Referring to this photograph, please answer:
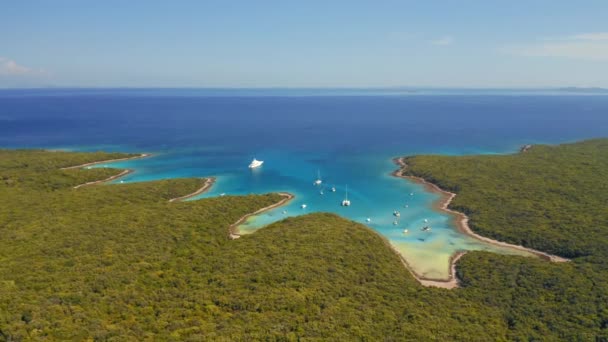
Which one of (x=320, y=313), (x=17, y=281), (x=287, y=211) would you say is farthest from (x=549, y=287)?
(x=17, y=281)

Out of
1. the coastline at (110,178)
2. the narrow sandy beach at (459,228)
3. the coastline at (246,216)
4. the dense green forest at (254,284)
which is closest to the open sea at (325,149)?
the narrow sandy beach at (459,228)

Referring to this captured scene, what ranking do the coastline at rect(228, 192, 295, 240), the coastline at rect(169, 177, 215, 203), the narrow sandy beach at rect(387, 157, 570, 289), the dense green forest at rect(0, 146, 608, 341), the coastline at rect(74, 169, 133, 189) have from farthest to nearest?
the coastline at rect(74, 169, 133, 189)
the coastline at rect(169, 177, 215, 203)
the coastline at rect(228, 192, 295, 240)
the narrow sandy beach at rect(387, 157, 570, 289)
the dense green forest at rect(0, 146, 608, 341)

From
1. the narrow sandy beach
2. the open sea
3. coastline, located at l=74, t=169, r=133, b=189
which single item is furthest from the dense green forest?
coastline, located at l=74, t=169, r=133, b=189

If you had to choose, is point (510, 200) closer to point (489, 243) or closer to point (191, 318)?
point (489, 243)

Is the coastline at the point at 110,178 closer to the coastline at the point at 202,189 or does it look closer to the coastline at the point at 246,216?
the coastline at the point at 202,189

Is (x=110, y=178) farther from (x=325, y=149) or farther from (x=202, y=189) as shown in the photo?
(x=325, y=149)

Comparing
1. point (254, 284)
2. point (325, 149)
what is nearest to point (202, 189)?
point (254, 284)

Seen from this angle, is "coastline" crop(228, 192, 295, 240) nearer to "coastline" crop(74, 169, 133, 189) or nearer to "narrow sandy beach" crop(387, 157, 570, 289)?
"narrow sandy beach" crop(387, 157, 570, 289)

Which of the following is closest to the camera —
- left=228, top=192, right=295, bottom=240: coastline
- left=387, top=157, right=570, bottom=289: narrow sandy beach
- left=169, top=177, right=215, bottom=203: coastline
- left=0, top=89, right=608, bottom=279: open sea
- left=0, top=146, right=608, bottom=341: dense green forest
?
left=0, top=146, right=608, bottom=341: dense green forest
